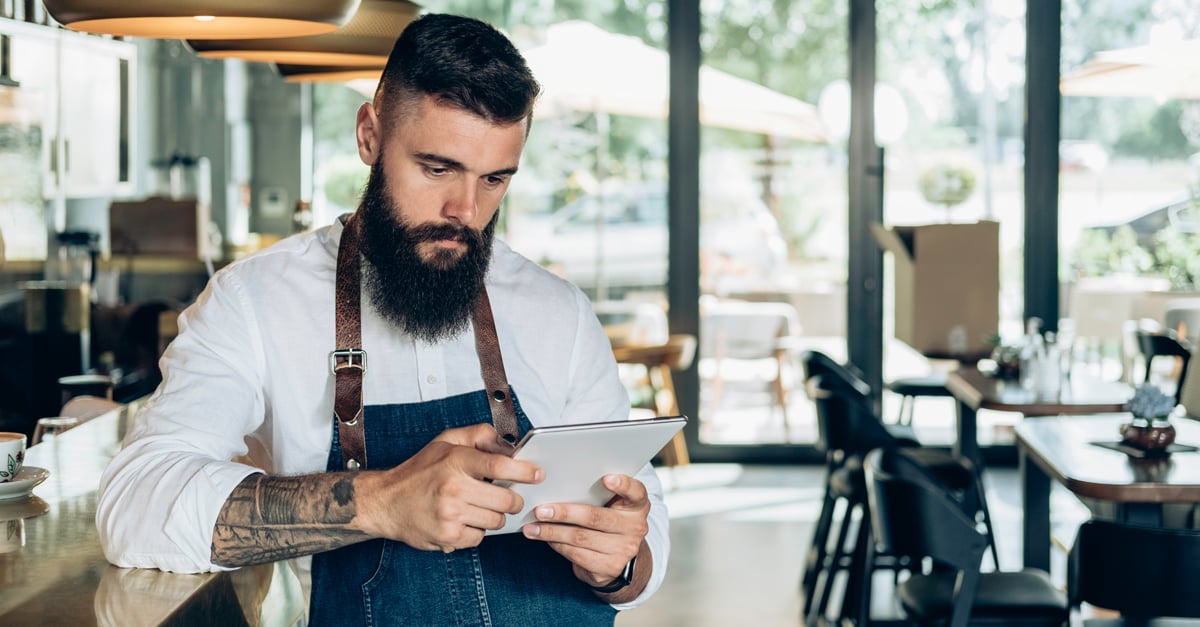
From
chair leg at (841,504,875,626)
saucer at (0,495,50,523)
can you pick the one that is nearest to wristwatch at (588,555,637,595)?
saucer at (0,495,50,523)

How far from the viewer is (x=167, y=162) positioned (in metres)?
5.72

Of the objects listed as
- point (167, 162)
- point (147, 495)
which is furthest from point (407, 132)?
point (167, 162)

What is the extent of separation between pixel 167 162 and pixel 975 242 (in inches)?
137

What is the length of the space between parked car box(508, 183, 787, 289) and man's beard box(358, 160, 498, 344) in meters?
5.31

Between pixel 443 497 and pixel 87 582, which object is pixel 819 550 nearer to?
pixel 443 497

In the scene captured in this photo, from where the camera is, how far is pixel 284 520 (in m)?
1.46

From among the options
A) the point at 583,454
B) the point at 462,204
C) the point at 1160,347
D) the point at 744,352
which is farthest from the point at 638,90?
the point at 583,454

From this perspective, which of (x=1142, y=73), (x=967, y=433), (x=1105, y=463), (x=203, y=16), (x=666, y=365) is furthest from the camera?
(x=1142, y=73)

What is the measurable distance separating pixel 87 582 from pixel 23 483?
40cm

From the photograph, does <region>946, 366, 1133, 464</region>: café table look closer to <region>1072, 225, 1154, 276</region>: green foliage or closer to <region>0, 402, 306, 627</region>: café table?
<region>1072, 225, 1154, 276</region>: green foliage

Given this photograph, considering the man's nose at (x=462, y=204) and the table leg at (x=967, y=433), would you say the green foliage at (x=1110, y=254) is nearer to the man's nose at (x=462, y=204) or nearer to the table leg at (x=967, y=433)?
the table leg at (x=967, y=433)

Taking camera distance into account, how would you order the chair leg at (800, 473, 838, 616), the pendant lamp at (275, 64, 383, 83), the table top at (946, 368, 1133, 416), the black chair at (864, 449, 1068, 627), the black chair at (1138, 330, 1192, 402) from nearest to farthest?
the pendant lamp at (275, 64, 383, 83) → the black chair at (864, 449, 1068, 627) → the table top at (946, 368, 1133, 416) → the chair leg at (800, 473, 838, 616) → the black chair at (1138, 330, 1192, 402)

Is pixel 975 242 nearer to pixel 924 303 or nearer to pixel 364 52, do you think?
pixel 924 303

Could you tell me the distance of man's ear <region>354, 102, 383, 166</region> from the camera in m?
1.84
